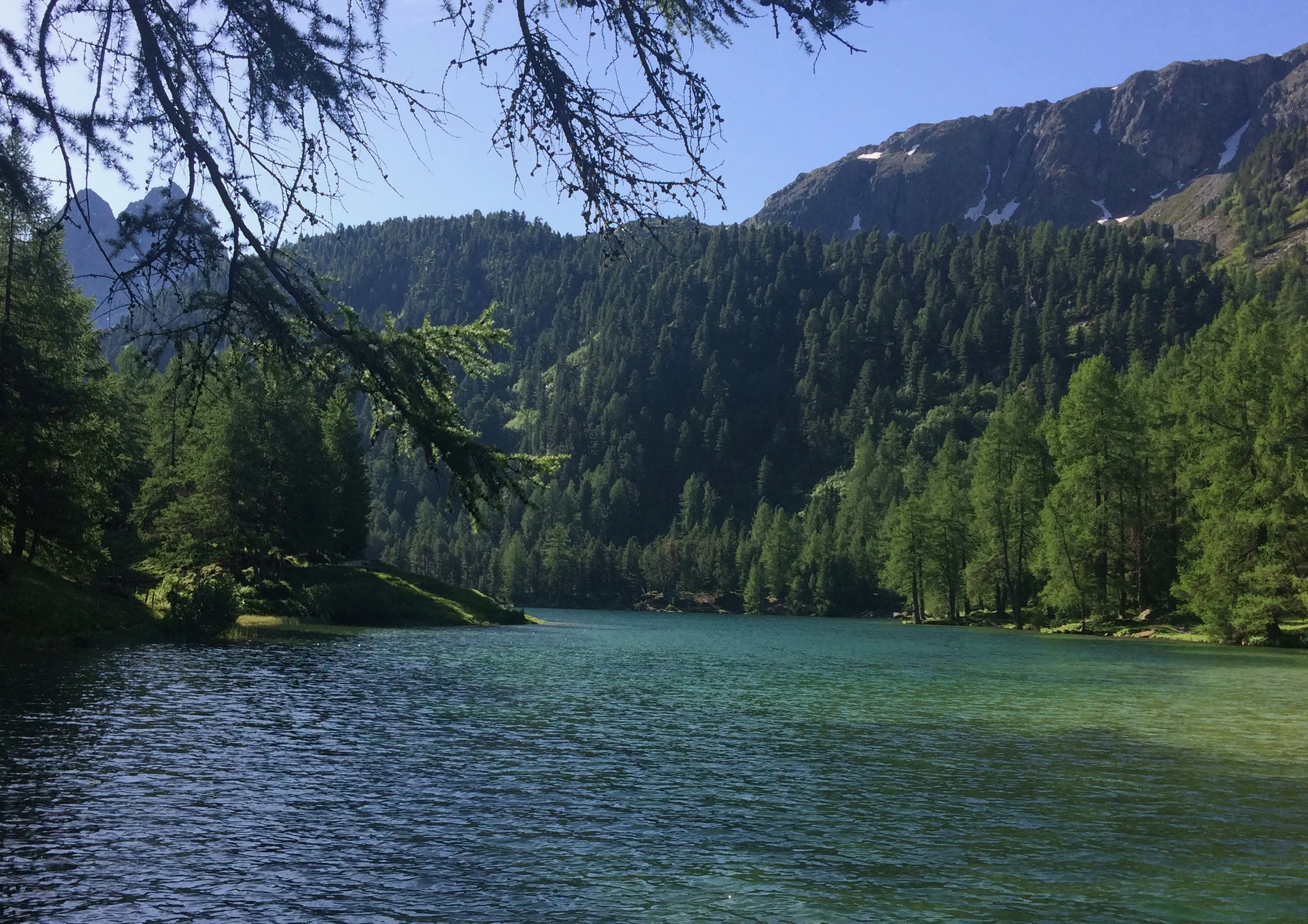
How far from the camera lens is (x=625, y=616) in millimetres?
131625

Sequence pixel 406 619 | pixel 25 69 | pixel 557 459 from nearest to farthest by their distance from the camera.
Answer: pixel 25 69, pixel 557 459, pixel 406 619

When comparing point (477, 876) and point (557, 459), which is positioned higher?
point (557, 459)

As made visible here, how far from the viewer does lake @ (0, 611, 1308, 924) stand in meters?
10.9

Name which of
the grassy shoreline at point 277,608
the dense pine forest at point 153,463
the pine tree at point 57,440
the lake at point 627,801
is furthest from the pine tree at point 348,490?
the lake at point 627,801

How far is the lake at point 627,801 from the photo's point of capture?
10.9 metres

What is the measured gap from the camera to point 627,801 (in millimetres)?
15609

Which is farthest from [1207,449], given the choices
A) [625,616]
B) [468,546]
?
[468,546]

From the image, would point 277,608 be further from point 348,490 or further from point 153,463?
point 348,490

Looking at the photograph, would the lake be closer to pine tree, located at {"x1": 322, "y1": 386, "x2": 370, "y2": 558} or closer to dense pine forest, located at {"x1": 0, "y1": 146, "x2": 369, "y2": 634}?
dense pine forest, located at {"x1": 0, "y1": 146, "x2": 369, "y2": 634}

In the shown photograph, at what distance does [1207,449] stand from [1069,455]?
1514 cm

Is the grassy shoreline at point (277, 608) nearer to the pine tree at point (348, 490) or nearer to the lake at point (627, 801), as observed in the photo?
the pine tree at point (348, 490)

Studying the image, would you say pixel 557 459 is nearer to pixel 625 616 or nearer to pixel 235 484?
pixel 235 484

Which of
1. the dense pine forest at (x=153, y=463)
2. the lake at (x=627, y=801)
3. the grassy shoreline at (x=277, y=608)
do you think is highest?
the dense pine forest at (x=153, y=463)

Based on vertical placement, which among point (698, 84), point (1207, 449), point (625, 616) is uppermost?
point (1207, 449)
